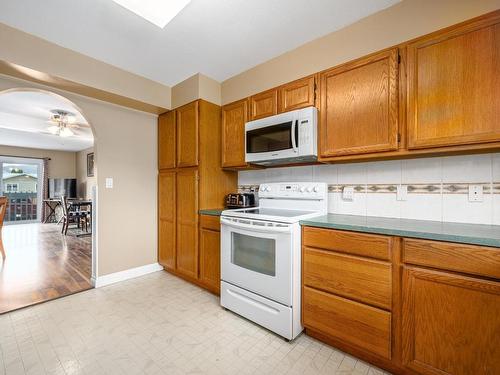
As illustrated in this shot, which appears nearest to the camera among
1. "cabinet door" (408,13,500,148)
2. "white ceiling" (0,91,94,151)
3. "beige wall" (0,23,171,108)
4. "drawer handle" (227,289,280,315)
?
"cabinet door" (408,13,500,148)

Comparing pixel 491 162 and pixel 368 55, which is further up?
pixel 368 55

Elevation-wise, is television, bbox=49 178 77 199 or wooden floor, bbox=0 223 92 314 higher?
television, bbox=49 178 77 199

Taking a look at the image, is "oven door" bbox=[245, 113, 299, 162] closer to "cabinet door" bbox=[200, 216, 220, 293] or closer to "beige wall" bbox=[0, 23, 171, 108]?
"cabinet door" bbox=[200, 216, 220, 293]

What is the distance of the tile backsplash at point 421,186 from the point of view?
1.47m

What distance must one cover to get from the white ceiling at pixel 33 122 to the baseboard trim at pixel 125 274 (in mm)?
1893

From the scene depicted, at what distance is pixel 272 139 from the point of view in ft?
6.91

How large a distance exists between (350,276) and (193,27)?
2.17m

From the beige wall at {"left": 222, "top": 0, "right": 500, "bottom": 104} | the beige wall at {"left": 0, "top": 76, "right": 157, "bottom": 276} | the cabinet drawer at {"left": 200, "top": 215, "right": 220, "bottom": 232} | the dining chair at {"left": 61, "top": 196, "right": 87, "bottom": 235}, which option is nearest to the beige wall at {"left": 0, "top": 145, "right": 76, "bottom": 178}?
the dining chair at {"left": 61, "top": 196, "right": 87, "bottom": 235}

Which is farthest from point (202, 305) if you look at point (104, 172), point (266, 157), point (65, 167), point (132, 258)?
point (65, 167)

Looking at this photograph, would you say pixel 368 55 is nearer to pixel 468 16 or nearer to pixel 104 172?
pixel 468 16

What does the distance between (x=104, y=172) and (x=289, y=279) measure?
7.58 ft

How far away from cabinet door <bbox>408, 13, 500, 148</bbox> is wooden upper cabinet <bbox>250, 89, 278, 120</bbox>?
3.46ft

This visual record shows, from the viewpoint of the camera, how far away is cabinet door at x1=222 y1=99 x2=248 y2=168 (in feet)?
8.02

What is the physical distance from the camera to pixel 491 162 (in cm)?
146
